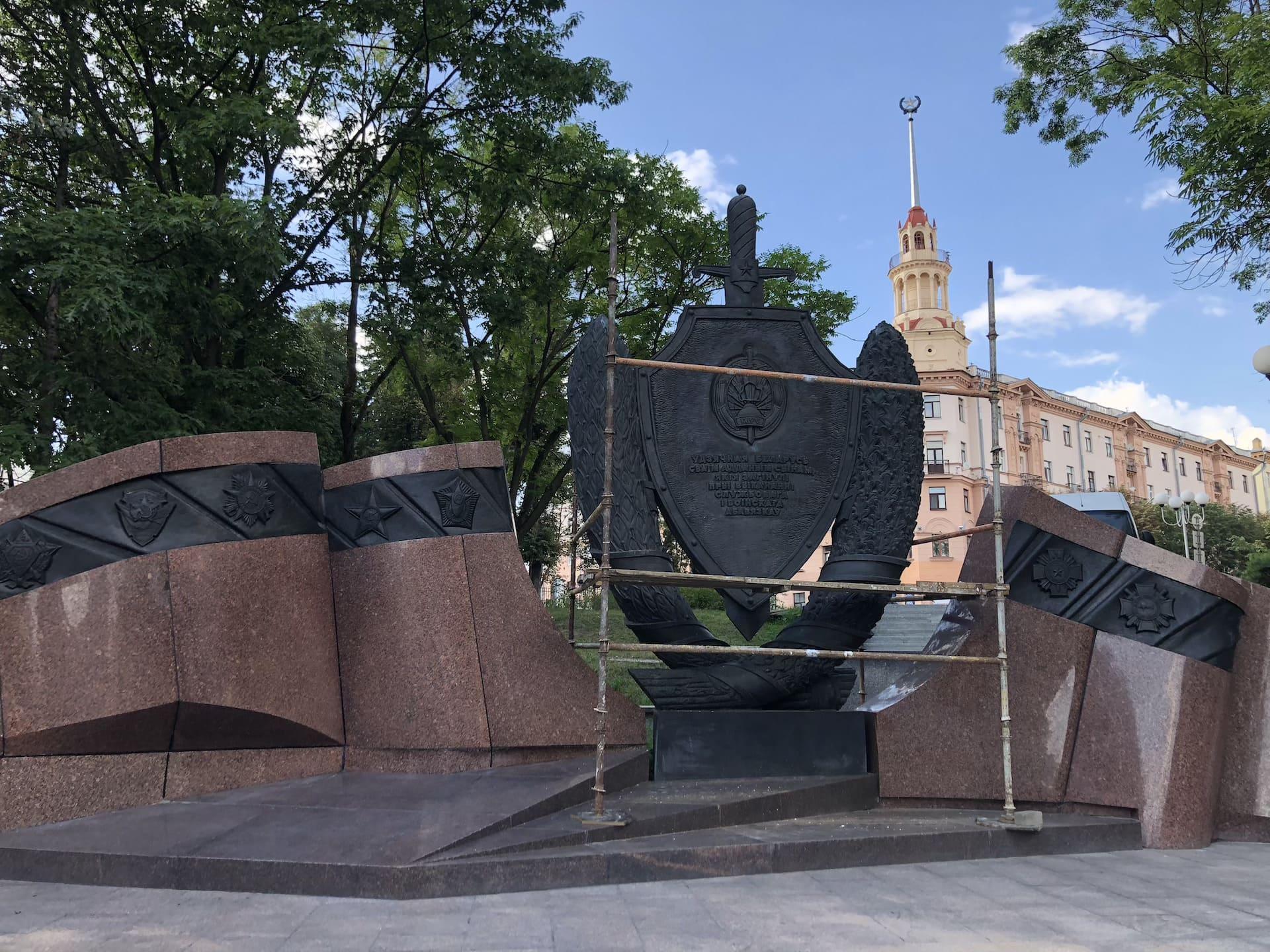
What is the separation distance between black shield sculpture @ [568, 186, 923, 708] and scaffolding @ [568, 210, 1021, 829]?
241 mm

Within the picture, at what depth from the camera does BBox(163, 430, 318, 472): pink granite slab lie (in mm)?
6352

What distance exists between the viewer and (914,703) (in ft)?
21.5

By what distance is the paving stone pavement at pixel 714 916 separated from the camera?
3865 mm

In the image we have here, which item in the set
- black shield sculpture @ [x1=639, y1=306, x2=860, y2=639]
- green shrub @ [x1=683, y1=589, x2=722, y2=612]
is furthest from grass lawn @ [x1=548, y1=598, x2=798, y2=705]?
black shield sculpture @ [x1=639, y1=306, x2=860, y2=639]

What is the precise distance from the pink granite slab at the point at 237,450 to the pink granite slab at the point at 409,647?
0.85 m

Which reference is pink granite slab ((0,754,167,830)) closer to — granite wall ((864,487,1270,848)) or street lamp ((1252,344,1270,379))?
granite wall ((864,487,1270,848))

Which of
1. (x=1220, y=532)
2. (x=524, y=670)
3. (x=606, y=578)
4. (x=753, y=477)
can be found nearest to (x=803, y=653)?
(x=606, y=578)

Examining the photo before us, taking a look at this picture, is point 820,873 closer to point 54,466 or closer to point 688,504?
point 688,504

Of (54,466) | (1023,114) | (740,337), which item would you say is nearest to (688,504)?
(740,337)

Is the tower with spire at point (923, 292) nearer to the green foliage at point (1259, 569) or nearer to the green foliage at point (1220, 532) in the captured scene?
the green foliage at point (1220, 532)

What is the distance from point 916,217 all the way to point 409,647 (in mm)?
55572

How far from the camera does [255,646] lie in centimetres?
641

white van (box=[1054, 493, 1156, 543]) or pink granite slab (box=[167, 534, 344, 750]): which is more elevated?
white van (box=[1054, 493, 1156, 543])

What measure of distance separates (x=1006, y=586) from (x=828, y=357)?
2138mm
